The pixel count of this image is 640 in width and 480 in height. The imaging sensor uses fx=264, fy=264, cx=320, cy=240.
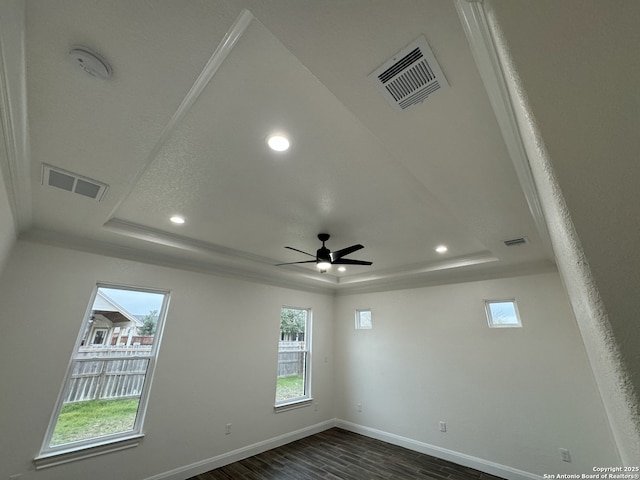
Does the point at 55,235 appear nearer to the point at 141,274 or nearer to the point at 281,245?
the point at 141,274

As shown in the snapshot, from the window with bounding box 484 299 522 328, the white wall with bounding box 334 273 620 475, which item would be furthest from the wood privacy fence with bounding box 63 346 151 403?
the window with bounding box 484 299 522 328

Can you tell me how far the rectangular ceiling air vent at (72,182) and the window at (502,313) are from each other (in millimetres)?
5103

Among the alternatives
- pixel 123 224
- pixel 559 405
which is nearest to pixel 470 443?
pixel 559 405

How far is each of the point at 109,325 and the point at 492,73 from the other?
4.36m

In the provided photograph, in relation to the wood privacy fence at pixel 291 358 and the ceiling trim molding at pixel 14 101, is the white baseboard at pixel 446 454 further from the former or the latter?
the ceiling trim molding at pixel 14 101

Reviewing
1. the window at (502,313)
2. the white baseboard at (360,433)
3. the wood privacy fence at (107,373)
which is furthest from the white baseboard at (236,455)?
the window at (502,313)

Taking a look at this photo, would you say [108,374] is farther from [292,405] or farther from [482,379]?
[482,379]

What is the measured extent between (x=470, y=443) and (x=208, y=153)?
16.5 feet

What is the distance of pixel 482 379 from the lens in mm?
3945

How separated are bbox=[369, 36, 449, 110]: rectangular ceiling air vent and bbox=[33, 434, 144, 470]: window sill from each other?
4318mm

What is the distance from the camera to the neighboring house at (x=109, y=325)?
3.15 metres

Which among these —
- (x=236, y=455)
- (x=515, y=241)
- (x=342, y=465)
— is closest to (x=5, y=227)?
(x=236, y=455)

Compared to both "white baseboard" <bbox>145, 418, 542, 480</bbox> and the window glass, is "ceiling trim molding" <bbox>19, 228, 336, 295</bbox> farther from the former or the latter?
"white baseboard" <bbox>145, 418, 542, 480</bbox>

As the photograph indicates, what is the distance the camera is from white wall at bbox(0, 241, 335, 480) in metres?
2.65
